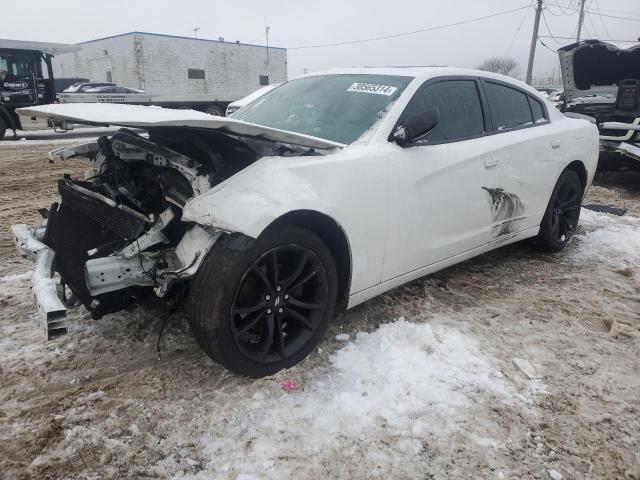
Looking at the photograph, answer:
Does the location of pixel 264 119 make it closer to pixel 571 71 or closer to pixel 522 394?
pixel 522 394

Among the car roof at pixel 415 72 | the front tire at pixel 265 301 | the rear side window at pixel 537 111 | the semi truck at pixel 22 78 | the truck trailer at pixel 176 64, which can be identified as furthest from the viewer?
the truck trailer at pixel 176 64

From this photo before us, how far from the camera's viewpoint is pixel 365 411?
2.30 meters

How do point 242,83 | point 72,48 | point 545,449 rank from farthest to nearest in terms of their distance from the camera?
point 242,83 < point 72,48 < point 545,449

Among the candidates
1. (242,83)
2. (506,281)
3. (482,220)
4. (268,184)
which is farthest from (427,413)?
(242,83)

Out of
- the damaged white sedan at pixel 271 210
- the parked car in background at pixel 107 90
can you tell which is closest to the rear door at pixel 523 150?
the damaged white sedan at pixel 271 210

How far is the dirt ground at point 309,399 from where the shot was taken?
2.01 m

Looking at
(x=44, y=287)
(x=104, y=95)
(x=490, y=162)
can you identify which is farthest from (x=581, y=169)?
(x=104, y=95)

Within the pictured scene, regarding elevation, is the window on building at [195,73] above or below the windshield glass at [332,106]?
above

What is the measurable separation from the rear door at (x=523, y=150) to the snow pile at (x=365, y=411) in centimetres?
148

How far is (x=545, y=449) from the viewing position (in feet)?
6.97

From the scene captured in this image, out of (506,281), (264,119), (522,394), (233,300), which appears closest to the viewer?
(233,300)

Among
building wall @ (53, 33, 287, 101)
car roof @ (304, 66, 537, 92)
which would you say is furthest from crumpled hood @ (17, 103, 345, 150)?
building wall @ (53, 33, 287, 101)

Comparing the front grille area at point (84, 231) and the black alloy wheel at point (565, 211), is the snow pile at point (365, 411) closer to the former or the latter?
the front grille area at point (84, 231)

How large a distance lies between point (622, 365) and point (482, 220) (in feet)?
4.13
